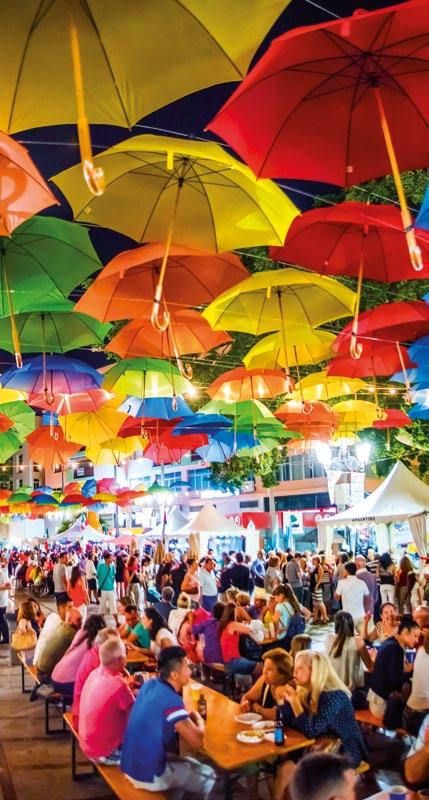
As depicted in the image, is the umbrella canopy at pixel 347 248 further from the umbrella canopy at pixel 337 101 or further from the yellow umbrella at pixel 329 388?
the yellow umbrella at pixel 329 388

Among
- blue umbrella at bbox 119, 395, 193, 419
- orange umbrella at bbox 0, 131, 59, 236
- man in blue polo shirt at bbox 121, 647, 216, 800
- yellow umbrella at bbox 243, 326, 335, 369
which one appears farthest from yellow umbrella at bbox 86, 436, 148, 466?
man in blue polo shirt at bbox 121, 647, 216, 800

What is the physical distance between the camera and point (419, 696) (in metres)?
5.84

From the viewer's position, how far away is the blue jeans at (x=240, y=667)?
8242 millimetres

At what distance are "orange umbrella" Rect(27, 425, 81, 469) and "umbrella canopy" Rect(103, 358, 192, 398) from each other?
5253mm

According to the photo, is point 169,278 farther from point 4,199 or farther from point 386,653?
point 386,653

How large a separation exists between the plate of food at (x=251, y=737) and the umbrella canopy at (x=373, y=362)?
6246mm

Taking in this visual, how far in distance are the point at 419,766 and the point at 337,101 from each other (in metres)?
4.34

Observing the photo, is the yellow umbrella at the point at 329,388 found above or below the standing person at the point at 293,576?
above

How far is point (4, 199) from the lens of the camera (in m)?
5.20

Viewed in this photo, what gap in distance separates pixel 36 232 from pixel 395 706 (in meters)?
5.70

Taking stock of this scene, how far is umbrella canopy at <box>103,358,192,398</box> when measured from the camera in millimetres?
11555

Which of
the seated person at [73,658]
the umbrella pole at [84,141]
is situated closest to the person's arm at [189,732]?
the seated person at [73,658]

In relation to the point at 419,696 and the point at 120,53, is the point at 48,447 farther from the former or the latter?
the point at 120,53

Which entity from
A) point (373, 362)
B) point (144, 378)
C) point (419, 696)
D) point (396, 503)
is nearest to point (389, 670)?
point (419, 696)
